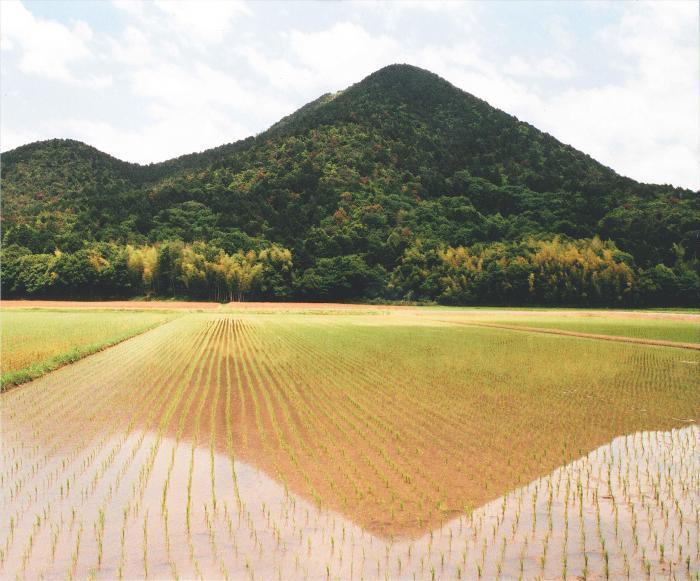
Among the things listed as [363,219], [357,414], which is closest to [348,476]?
[357,414]

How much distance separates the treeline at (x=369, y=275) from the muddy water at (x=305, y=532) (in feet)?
231

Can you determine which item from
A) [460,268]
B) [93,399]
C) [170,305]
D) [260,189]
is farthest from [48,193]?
[93,399]

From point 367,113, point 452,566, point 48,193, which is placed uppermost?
point 367,113

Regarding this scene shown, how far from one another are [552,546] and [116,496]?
537 cm

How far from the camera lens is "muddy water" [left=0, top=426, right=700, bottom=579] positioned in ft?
17.6

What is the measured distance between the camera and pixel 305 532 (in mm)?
6086

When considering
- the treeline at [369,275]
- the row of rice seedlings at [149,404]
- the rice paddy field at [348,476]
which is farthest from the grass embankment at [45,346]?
the treeline at [369,275]

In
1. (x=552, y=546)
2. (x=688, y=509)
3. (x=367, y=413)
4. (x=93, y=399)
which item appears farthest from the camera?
(x=93, y=399)

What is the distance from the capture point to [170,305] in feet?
231

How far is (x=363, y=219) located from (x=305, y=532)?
92.2 m

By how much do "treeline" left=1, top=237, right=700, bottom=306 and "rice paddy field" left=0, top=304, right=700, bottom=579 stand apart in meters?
60.4

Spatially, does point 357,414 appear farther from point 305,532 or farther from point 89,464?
point 305,532

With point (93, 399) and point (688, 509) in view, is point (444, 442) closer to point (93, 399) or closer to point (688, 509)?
point (688, 509)

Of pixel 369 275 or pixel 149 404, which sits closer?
pixel 149 404
